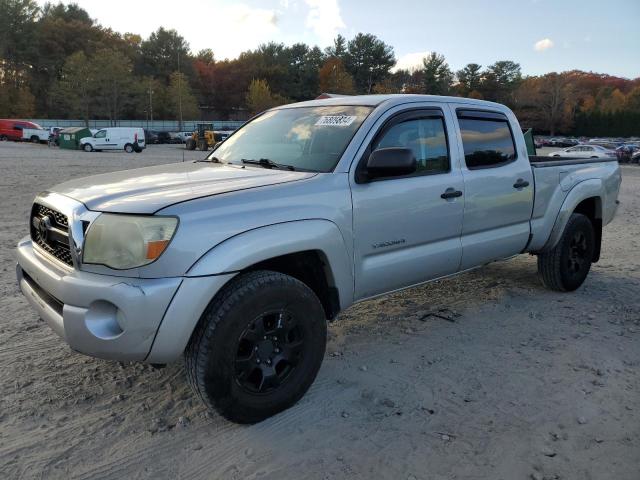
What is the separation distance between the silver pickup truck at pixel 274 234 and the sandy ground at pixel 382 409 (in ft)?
1.06

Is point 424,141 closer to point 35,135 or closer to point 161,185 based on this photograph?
point 161,185

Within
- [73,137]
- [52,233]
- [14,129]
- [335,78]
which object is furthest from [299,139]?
[335,78]

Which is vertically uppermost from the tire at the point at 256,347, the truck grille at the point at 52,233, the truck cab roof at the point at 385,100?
the truck cab roof at the point at 385,100

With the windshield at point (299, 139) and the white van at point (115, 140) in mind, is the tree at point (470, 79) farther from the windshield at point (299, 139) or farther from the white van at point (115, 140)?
the windshield at point (299, 139)

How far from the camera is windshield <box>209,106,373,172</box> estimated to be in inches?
141

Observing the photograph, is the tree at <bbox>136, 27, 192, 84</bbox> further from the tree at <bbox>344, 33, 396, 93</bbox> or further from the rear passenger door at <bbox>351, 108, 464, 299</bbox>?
the rear passenger door at <bbox>351, 108, 464, 299</bbox>

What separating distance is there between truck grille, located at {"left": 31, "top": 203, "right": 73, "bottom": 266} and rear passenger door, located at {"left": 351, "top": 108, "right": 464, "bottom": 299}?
1664mm

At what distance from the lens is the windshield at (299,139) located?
3.59m

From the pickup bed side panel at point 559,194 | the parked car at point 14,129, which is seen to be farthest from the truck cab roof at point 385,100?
the parked car at point 14,129

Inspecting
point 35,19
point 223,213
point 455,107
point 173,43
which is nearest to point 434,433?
point 223,213

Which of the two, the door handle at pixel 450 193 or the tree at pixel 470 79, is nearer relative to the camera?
the door handle at pixel 450 193

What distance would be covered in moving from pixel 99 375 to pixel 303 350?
4.74 feet

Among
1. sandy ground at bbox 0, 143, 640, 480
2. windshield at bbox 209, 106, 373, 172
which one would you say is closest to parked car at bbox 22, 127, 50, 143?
sandy ground at bbox 0, 143, 640, 480

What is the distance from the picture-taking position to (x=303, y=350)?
3.15 meters
